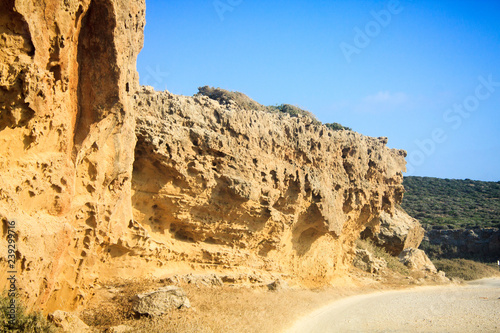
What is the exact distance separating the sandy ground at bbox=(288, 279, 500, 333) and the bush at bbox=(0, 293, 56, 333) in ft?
18.4

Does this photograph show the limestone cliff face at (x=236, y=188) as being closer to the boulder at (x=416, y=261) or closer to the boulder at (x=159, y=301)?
the boulder at (x=159, y=301)

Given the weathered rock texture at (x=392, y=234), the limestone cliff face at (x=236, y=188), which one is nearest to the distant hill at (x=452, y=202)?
the weathered rock texture at (x=392, y=234)

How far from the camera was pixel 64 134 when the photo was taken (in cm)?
659

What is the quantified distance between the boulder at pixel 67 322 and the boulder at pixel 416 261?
20758mm

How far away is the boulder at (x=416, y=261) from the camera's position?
76.6 ft

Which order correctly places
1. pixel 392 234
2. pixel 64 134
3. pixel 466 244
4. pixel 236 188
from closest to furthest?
pixel 64 134 → pixel 236 188 → pixel 392 234 → pixel 466 244

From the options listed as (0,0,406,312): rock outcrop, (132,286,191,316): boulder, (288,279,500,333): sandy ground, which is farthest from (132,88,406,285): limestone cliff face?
(288,279,500,333): sandy ground

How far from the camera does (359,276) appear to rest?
1859 cm

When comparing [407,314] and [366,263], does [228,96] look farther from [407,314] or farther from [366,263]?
[407,314]

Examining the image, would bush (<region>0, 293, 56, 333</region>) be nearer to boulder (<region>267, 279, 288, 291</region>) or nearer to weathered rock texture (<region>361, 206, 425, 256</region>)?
boulder (<region>267, 279, 288, 291</region>)

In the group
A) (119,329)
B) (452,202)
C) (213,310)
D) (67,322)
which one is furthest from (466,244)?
(67,322)

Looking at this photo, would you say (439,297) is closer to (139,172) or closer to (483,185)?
(139,172)

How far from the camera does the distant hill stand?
41.1 meters

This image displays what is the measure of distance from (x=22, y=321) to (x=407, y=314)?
1107 cm
